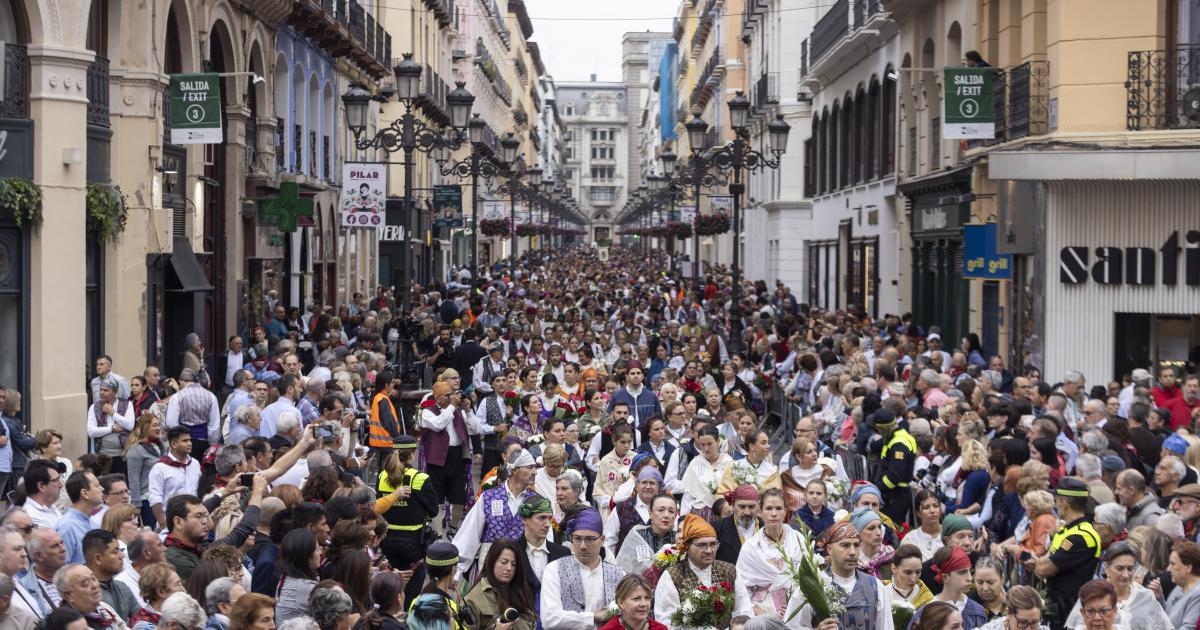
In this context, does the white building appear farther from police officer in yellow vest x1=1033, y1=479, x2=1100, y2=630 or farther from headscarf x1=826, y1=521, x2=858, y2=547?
headscarf x1=826, y1=521, x2=858, y2=547

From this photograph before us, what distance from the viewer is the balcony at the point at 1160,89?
20188 millimetres

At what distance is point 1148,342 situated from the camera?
21281 mm

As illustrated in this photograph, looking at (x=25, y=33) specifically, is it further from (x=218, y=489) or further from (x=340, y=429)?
(x=218, y=489)

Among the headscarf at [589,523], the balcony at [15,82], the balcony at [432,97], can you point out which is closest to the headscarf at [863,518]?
the headscarf at [589,523]

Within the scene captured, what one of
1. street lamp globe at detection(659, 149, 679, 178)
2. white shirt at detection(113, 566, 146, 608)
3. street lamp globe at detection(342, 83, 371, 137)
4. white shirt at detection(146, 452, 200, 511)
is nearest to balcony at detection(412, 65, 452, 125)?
street lamp globe at detection(659, 149, 679, 178)

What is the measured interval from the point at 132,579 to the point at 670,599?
110 inches

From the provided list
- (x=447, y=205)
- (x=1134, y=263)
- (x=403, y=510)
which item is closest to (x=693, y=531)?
(x=403, y=510)

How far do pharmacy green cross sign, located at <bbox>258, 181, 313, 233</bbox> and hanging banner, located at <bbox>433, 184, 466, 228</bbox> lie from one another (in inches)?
455

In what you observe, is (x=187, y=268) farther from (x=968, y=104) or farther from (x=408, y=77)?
(x=968, y=104)

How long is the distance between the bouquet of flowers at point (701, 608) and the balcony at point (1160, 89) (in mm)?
13788

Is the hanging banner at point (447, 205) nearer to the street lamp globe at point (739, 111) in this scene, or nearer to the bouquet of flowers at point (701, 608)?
the street lamp globe at point (739, 111)

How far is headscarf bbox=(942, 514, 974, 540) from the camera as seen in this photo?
9.92 meters

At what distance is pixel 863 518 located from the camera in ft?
31.4

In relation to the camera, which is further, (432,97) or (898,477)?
(432,97)
